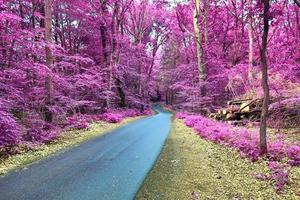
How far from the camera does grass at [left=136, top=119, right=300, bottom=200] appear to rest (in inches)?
204

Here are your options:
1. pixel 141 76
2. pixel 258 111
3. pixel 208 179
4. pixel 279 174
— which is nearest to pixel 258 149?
pixel 279 174

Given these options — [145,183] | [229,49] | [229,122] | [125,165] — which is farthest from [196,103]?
[145,183]

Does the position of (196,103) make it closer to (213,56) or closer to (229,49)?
(213,56)

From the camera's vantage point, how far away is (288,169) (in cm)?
631

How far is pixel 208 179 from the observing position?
19.8 ft

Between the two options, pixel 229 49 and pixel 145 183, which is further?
A: pixel 229 49

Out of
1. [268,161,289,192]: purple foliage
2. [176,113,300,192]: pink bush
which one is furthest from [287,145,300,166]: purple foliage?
[268,161,289,192]: purple foliage

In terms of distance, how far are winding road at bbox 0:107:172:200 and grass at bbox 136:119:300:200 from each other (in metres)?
0.36

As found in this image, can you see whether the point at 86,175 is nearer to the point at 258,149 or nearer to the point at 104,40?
the point at 258,149

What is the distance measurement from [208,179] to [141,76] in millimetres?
24069

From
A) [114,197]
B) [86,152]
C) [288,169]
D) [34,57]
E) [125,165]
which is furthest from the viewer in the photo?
[34,57]

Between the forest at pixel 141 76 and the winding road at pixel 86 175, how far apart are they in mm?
1710

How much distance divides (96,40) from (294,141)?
761 inches

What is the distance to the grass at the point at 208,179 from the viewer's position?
204 inches
